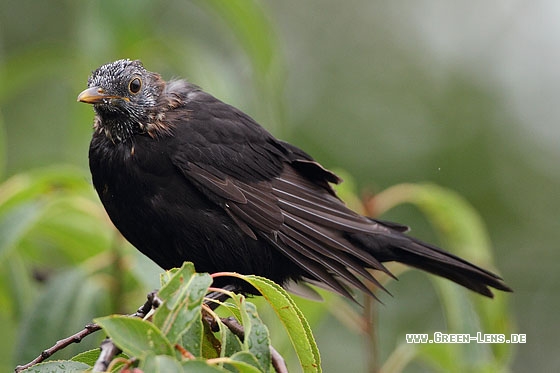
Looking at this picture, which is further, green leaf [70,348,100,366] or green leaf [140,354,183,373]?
green leaf [70,348,100,366]

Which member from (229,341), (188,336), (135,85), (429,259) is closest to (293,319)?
(229,341)

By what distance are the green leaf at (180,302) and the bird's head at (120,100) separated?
1.94 metres

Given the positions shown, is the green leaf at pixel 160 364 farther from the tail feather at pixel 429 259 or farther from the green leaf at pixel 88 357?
the tail feather at pixel 429 259

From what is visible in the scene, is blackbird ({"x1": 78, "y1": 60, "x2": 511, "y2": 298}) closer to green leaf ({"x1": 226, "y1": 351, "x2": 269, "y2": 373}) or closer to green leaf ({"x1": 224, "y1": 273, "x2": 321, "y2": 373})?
green leaf ({"x1": 224, "y1": 273, "x2": 321, "y2": 373})

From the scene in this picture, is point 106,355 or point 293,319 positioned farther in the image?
point 293,319

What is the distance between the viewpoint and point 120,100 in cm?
459

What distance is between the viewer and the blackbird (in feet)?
13.9

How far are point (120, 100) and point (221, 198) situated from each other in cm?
76

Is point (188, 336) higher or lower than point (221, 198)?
lower

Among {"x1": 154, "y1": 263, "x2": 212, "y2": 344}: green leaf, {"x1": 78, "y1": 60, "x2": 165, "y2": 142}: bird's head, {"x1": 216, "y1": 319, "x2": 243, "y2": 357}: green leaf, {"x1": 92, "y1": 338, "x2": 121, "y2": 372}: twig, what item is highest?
{"x1": 78, "y1": 60, "x2": 165, "y2": 142}: bird's head

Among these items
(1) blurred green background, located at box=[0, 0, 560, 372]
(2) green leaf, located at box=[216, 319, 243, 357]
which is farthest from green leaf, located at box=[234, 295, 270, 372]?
(1) blurred green background, located at box=[0, 0, 560, 372]

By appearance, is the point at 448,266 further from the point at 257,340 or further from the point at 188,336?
the point at 188,336

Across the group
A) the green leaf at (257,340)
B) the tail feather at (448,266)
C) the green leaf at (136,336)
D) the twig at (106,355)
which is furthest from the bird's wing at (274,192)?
the green leaf at (136,336)

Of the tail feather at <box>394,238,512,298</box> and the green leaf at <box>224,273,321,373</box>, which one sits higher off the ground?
the tail feather at <box>394,238,512,298</box>
